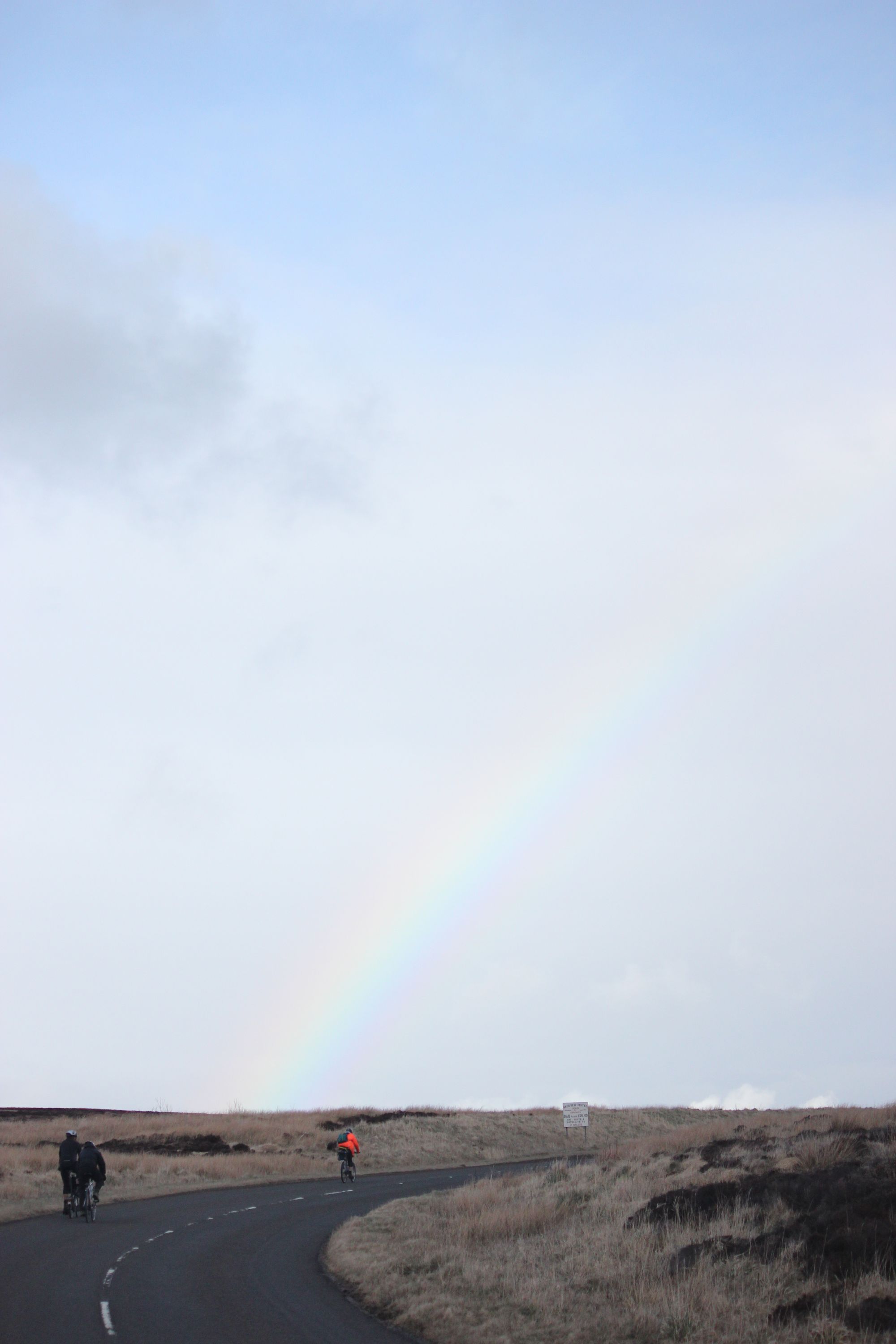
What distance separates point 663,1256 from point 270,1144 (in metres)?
44.9

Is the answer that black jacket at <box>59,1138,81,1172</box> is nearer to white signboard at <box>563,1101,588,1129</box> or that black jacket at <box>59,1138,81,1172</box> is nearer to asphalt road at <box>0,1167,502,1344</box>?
asphalt road at <box>0,1167,502,1344</box>

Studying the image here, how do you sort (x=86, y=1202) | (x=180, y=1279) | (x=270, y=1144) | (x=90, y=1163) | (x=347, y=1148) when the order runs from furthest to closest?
(x=270, y=1144) < (x=347, y=1148) < (x=90, y=1163) < (x=86, y=1202) < (x=180, y=1279)

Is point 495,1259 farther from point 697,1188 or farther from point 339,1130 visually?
point 339,1130

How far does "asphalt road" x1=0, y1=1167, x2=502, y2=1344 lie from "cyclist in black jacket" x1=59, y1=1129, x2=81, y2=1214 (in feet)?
1.83

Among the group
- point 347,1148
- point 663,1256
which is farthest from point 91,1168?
point 663,1256

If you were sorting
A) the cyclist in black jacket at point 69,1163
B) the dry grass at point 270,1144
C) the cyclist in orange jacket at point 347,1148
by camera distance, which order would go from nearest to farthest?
the cyclist in black jacket at point 69,1163
the dry grass at point 270,1144
the cyclist in orange jacket at point 347,1148

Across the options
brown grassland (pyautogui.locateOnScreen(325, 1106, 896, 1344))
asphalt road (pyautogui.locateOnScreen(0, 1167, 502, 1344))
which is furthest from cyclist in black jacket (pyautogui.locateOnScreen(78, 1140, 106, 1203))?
brown grassland (pyautogui.locateOnScreen(325, 1106, 896, 1344))

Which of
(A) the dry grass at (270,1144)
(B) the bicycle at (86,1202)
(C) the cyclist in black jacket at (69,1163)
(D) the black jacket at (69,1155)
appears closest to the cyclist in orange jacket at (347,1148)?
(A) the dry grass at (270,1144)

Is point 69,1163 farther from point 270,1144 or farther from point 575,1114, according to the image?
point 270,1144

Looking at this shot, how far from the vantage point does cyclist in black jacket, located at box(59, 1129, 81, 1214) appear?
28.6m

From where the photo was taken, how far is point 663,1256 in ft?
50.3

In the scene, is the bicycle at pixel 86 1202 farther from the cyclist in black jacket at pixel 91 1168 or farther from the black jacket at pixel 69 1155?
the black jacket at pixel 69 1155

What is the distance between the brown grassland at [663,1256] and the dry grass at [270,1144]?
549 inches

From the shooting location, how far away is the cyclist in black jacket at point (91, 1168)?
91.5 ft
